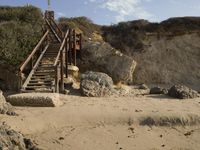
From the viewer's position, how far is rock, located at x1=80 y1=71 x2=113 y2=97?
1672cm

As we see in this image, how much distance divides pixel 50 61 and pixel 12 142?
1018 centimetres

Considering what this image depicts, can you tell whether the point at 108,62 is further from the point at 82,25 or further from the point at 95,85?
the point at 82,25

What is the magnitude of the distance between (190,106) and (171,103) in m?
0.77

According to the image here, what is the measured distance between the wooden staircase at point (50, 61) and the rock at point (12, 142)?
5.96m

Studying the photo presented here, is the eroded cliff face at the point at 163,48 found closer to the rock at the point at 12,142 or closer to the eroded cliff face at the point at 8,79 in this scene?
the eroded cliff face at the point at 8,79

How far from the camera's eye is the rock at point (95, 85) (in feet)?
54.9

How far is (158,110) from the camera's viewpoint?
13.7 m

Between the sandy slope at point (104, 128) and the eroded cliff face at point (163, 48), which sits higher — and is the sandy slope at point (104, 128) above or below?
below

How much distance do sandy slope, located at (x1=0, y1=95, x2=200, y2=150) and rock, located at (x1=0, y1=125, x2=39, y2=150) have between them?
3.18 ft

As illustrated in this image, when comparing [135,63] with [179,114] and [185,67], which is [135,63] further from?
[179,114]

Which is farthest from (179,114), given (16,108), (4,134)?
(4,134)

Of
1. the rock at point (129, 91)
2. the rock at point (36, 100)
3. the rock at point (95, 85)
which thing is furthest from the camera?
the rock at point (129, 91)

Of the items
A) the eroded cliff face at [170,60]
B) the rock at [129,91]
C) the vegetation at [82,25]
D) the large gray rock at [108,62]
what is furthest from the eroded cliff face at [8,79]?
the vegetation at [82,25]

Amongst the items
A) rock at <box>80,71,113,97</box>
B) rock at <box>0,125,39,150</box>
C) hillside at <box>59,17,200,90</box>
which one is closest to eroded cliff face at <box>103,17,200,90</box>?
hillside at <box>59,17,200,90</box>
